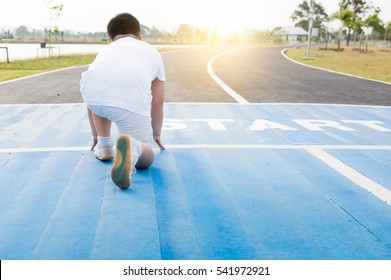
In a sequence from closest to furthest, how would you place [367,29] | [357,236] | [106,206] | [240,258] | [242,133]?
[240,258], [357,236], [106,206], [242,133], [367,29]

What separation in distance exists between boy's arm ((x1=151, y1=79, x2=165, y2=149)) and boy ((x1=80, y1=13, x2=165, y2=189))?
6 centimetres

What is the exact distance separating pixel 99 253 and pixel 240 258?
80 centimetres

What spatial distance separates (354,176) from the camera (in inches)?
149

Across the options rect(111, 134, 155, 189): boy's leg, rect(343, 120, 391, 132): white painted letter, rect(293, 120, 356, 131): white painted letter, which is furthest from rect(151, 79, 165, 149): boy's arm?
rect(343, 120, 391, 132): white painted letter

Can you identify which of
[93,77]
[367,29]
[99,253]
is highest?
[367,29]

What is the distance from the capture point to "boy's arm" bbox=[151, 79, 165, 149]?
12.7ft

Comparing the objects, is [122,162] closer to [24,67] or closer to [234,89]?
[234,89]

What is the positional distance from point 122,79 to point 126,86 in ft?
0.22

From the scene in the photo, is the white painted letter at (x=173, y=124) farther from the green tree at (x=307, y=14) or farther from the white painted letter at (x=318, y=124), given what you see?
the green tree at (x=307, y=14)

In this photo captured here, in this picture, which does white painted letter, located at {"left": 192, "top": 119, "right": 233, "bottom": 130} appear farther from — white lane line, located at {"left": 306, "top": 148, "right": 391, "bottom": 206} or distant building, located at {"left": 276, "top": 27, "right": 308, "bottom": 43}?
distant building, located at {"left": 276, "top": 27, "right": 308, "bottom": 43}

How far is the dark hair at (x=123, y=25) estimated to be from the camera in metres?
3.74

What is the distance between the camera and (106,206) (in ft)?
9.80

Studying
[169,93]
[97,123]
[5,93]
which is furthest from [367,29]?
[97,123]
